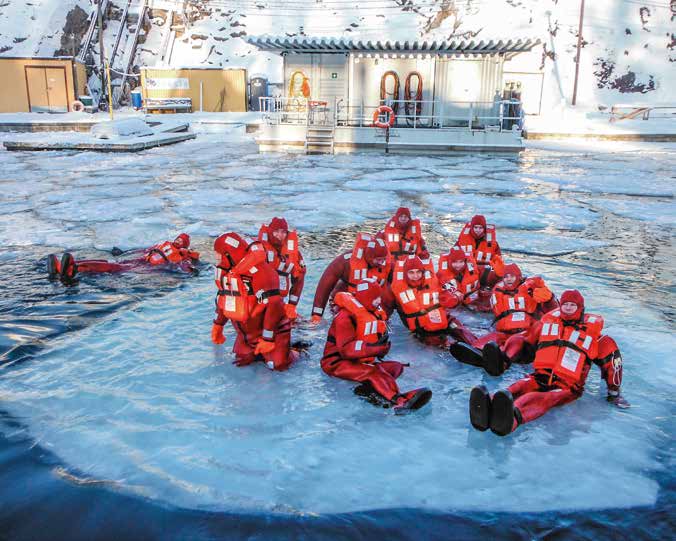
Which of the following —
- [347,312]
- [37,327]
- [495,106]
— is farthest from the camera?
[495,106]

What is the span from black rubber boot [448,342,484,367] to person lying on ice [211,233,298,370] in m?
1.37

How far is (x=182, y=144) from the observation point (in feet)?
80.1

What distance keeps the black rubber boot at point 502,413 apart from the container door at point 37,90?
125 feet

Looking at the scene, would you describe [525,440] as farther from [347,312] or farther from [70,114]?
[70,114]

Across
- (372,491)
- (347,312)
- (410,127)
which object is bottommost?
(372,491)

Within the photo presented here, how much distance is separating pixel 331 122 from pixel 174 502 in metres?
22.2

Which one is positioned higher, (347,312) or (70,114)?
(70,114)

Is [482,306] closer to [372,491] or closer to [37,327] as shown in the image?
[372,491]

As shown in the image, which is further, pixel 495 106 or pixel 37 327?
pixel 495 106

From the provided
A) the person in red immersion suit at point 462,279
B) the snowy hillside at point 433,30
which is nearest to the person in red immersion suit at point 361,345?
the person in red immersion suit at point 462,279

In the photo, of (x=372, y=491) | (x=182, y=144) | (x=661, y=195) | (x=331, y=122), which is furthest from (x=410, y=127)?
(x=372, y=491)

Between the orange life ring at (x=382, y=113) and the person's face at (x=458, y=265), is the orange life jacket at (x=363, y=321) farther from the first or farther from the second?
the orange life ring at (x=382, y=113)

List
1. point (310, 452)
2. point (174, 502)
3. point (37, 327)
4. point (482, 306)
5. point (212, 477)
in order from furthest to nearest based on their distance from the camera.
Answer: point (482, 306) < point (37, 327) < point (310, 452) < point (212, 477) < point (174, 502)

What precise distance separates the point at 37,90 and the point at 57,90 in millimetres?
1187
